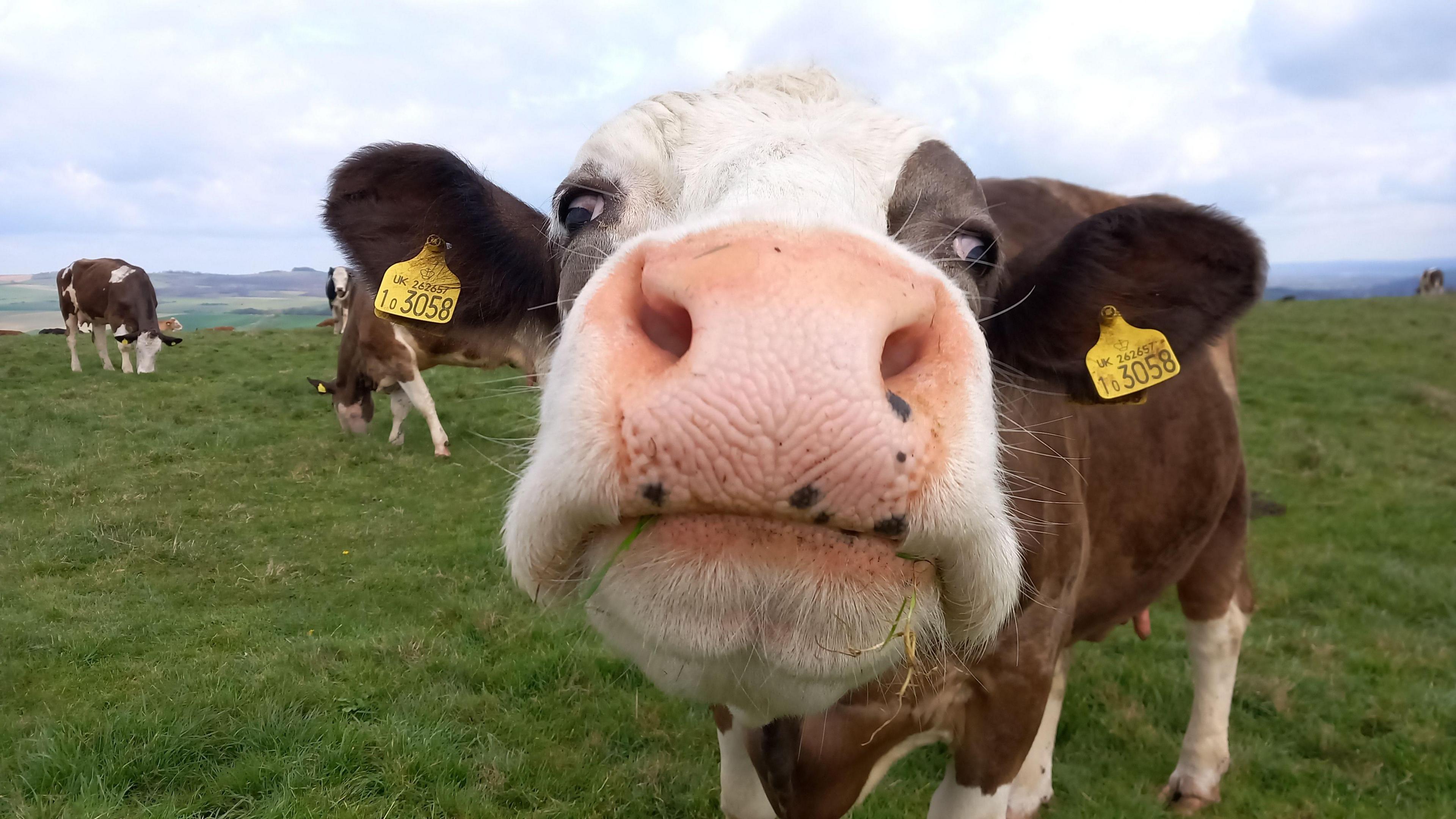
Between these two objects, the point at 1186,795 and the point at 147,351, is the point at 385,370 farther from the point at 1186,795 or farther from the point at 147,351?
the point at 1186,795

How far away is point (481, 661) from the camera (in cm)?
441

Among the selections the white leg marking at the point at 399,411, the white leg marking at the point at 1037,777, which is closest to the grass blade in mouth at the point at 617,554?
the white leg marking at the point at 1037,777

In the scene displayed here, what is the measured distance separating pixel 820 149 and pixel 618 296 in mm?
761

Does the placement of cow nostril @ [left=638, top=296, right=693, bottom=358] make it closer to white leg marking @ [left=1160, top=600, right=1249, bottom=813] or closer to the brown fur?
the brown fur

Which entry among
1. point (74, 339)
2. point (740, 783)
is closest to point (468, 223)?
point (740, 783)

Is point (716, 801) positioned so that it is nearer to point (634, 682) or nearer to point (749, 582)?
point (634, 682)

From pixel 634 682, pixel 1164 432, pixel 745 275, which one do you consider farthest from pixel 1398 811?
pixel 745 275

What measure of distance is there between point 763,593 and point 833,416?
303 millimetres

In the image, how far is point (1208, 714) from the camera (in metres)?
3.81

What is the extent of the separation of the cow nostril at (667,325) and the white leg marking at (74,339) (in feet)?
57.8

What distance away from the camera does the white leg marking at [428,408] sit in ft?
30.9

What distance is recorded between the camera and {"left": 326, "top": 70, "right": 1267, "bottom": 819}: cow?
1071 millimetres

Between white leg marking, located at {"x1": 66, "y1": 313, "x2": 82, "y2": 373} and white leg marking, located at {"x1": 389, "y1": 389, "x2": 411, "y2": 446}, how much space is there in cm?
835

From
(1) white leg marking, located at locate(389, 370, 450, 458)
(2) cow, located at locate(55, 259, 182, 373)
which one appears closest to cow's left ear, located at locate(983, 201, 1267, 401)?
(1) white leg marking, located at locate(389, 370, 450, 458)
